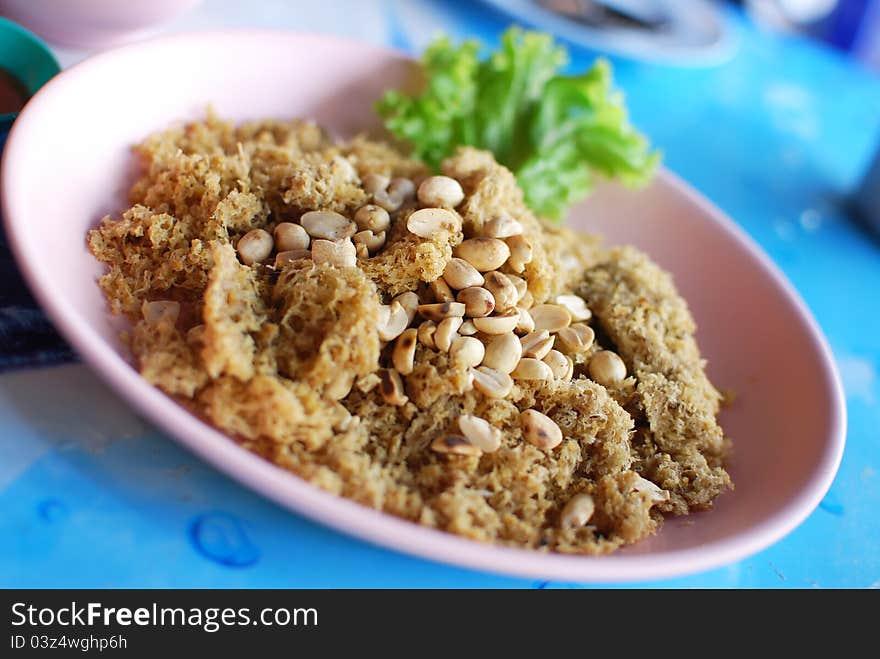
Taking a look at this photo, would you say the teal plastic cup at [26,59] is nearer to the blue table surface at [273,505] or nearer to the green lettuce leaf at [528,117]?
the blue table surface at [273,505]

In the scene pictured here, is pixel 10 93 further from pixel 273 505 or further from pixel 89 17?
pixel 273 505

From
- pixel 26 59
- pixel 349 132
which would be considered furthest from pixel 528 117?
pixel 26 59

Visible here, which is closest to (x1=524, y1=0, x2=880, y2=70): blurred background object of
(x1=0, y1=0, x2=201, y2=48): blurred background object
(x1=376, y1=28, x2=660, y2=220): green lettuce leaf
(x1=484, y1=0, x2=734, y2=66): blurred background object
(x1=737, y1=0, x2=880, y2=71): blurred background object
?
(x1=484, y1=0, x2=734, y2=66): blurred background object

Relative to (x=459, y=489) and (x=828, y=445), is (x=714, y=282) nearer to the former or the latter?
(x=828, y=445)

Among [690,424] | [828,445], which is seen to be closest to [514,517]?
[690,424]

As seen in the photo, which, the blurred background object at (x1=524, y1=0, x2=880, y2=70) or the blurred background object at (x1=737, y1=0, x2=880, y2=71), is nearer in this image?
the blurred background object at (x1=524, y1=0, x2=880, y2=70)

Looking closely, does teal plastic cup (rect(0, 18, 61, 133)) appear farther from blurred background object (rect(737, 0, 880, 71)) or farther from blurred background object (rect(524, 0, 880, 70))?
blurred background object (rect(737, 0, 880, 71))

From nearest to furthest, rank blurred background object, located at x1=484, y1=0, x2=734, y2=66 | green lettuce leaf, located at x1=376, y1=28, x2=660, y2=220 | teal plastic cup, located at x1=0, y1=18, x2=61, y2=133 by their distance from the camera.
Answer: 1. teal plastic cup, located at x1=0, y1=18, x2=61, y2=133
2. green lettuce leaf, located at x1=376, y1=28, x2=660, y2=220
3. blurred background object, located at x1=484, y1=0, x2=734, y2=66
